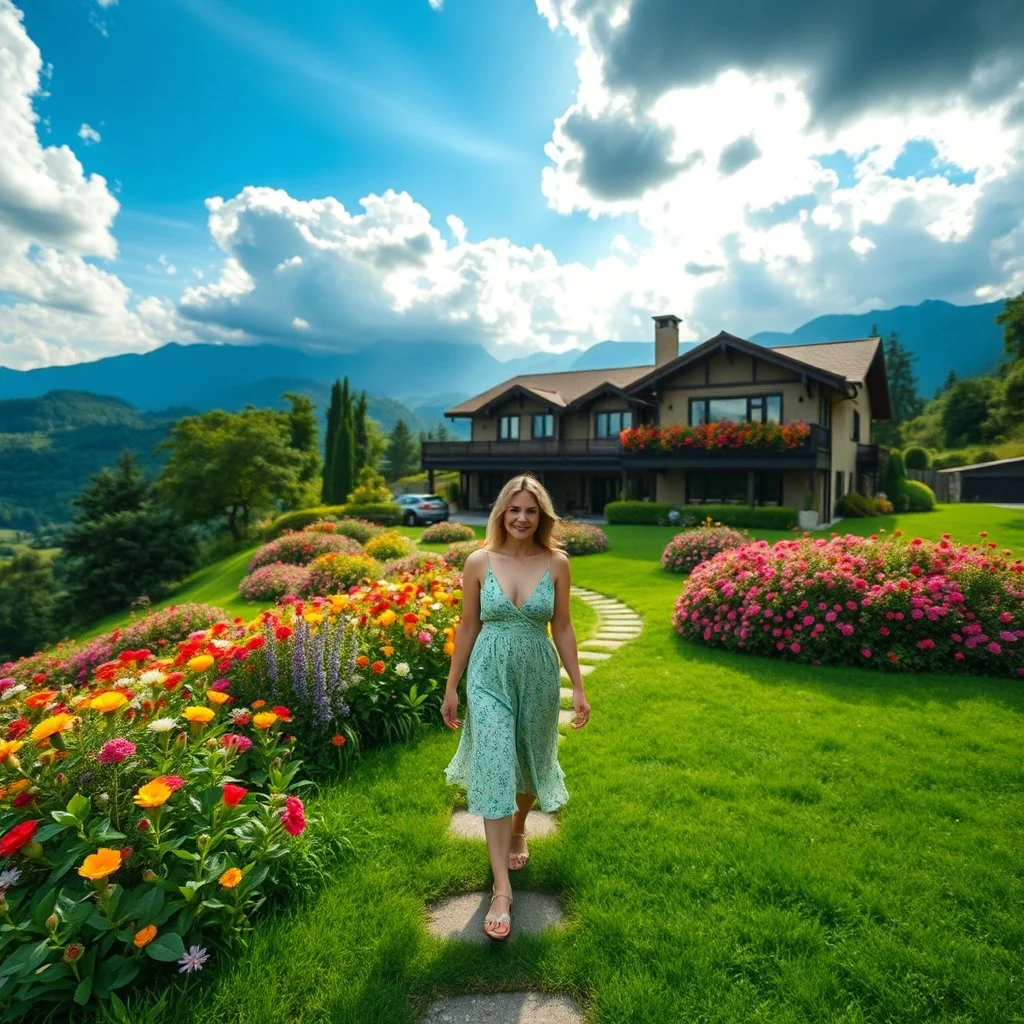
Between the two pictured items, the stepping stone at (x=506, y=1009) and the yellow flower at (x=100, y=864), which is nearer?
the yellow flower at (x=100, y=864)

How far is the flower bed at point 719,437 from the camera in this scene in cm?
2108

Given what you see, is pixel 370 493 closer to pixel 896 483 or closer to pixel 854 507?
pixel 854 507

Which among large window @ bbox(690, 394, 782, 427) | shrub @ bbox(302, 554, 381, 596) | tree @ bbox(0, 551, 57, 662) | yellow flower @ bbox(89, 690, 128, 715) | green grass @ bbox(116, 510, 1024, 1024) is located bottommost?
tree @ bbox(0, 551, 57, 662)

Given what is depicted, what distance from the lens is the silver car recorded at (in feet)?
89.9

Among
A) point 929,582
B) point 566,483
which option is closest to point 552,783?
point 929,582

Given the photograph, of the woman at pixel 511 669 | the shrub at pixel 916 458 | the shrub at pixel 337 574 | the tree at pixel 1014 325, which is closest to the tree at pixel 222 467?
the shrub at pixel 337 574

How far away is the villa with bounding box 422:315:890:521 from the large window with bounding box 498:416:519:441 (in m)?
0.11

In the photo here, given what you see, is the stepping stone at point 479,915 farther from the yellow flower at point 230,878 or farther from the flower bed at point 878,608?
the flower bed at point 878,608

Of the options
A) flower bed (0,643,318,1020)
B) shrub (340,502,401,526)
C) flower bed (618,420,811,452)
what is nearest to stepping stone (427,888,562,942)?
flower bed (0,643,318,1020)

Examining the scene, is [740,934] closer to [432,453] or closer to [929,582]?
[929,582]

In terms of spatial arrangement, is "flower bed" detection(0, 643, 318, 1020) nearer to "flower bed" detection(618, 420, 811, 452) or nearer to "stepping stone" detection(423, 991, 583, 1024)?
"stepping stone" detection(423, 991, 583, 1024)

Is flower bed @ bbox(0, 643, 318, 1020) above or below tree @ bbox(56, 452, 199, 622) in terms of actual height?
above

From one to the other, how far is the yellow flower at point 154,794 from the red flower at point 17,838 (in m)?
0.35

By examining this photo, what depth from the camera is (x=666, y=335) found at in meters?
31.1
